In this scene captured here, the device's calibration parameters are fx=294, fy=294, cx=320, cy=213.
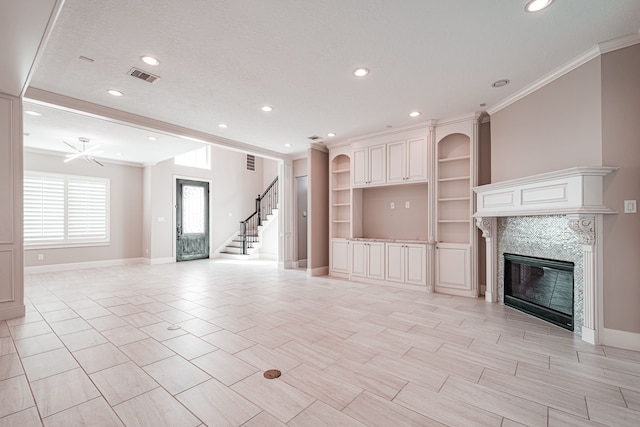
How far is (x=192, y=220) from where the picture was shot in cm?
947

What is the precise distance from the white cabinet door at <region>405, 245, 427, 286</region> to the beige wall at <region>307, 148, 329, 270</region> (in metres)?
2.25

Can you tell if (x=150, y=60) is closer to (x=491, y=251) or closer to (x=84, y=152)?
(x=84, y=152)

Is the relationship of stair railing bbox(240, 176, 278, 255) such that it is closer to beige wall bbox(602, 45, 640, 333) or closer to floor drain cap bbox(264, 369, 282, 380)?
floor drain cap bbox(264, 369, 282, 380)

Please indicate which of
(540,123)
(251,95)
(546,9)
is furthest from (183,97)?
(540,123)

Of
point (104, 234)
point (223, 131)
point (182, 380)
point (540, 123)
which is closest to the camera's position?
point (182, 380)

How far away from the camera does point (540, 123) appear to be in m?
3.71

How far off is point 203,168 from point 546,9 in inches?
368

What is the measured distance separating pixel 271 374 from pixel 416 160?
4.37 metres

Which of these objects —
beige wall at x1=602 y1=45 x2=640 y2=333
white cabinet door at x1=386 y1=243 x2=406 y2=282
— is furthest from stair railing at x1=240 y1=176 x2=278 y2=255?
beige wall at x1=602 y1=45 x2=640 y2=333

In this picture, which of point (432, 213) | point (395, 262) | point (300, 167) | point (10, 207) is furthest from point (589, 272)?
point (10, 207)

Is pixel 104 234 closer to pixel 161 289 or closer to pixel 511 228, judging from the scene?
pixel 161 289

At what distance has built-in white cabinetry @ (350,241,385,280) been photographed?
5793mm

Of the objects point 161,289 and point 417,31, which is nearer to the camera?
point 417,31

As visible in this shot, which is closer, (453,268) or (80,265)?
(453,268)
